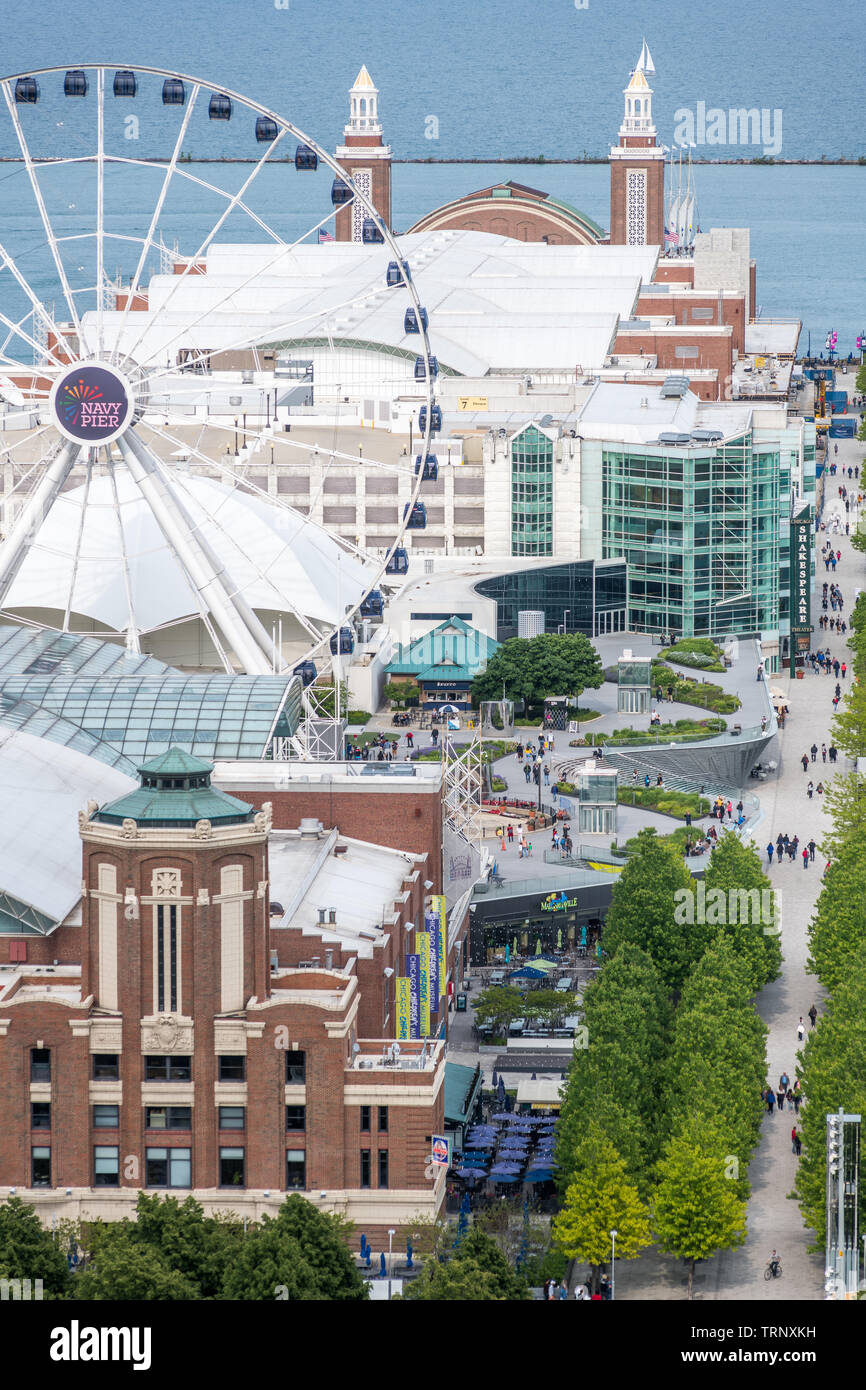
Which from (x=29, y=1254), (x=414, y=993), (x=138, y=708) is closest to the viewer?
(x=29, y=1254)

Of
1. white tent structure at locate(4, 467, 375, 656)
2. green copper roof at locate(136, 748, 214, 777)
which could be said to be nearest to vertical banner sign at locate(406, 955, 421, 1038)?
green copper roof at locate(136, 748, 214, 777)

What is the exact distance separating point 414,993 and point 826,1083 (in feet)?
36.8

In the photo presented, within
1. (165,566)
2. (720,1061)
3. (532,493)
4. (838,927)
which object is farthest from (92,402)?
(532,493)

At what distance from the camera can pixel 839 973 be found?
285 ft

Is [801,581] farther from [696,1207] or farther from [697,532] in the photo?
[696,1207]

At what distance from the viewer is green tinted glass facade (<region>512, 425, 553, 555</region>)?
14012 centimetres

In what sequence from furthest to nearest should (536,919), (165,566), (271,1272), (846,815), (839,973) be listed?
(165,566)
(846,815)
(536,919)
(839,973)
(271,1272)

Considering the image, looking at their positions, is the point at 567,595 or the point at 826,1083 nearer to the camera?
the point at 826,1083

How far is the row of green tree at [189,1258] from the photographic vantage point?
61375 mm

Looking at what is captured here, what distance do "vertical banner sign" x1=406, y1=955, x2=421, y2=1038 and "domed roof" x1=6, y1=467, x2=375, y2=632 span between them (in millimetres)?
39119

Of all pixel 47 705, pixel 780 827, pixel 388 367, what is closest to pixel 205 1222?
pixel 47 705

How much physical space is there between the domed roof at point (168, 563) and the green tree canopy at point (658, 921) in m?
30.4

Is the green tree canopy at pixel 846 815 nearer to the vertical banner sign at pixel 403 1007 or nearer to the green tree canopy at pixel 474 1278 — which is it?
the vertical banner sign at pixel 403 1007

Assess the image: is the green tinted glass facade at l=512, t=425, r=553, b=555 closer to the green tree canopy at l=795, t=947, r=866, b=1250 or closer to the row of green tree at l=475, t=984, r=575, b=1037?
the row of green tree at l=475, t=984, r=575, b=1037
